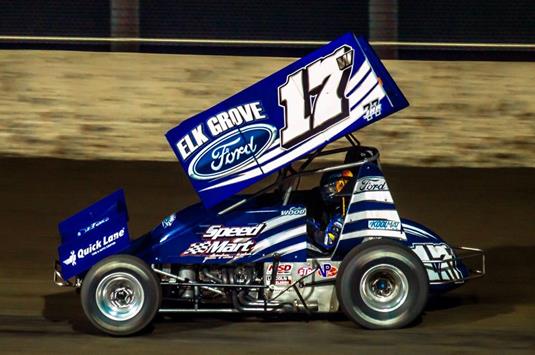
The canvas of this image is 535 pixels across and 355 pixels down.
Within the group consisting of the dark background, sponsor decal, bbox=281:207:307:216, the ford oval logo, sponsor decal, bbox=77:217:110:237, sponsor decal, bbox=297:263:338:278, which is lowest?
sponsor decal, bbox=297:263:338:278

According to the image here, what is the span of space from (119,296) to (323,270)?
1.48m

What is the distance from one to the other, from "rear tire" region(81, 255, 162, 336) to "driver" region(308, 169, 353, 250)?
1.27 meters

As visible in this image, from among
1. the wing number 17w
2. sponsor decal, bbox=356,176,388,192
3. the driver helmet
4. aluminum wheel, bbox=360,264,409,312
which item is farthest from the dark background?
aluminum wheel, bbox=360,264,409,312

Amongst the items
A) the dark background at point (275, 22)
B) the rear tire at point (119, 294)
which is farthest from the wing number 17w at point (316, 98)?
the dark background at point (275, 22)

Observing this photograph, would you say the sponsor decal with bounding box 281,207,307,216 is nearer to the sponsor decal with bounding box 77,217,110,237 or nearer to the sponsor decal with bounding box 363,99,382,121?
the sponsor decal with bounding box 363,99,382,121

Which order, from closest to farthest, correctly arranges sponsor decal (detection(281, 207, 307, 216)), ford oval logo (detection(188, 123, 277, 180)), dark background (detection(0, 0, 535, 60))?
ford oval logo (detection(188, 123, 277, 180)) < sponsor decal (detection(281, 207, 307, 216)) < dark background (detection(0, 0, 535, 60))

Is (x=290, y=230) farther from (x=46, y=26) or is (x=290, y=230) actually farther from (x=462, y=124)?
(x=46, y=26)

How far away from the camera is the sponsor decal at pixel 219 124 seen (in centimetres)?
812

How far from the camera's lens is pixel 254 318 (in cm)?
858

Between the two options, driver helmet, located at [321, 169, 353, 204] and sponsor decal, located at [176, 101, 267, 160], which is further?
driver helmet, located at [321, 169, 353, 204]

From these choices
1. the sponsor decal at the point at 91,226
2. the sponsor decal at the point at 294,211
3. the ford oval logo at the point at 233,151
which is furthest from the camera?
the sponsor decal at the point at 91,226

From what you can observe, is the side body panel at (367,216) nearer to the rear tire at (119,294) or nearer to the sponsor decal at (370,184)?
the sponsor decal at (370,184)

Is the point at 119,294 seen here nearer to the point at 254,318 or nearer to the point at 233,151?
the point at 254,318

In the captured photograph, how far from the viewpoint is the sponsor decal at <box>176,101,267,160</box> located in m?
8.12
